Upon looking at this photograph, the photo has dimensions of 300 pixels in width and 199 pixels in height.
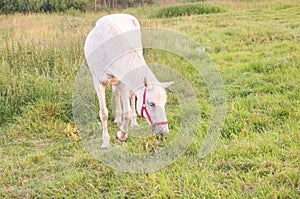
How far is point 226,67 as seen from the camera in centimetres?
692

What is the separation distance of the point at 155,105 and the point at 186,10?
15901 millimetres

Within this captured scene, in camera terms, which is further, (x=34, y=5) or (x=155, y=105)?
(x=34, y=5)

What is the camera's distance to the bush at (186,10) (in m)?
17.9

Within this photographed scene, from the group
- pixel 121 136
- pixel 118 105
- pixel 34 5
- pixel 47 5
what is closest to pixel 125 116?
pixel 121 136

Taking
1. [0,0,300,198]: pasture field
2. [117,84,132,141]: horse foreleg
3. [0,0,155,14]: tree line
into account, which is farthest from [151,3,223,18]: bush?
[117,84,132,141]: horse foreleg

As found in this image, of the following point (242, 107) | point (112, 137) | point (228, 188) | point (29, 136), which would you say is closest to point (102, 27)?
point (112, 137)

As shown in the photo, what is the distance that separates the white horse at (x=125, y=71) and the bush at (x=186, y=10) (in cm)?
1349

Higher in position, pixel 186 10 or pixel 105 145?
pixel 186 10

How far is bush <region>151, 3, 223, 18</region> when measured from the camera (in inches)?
706

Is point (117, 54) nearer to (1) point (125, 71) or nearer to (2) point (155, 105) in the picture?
(1) point (125, 71)

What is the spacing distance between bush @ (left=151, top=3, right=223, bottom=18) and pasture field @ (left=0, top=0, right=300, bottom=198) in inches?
393

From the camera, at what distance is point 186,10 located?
60.4 feet

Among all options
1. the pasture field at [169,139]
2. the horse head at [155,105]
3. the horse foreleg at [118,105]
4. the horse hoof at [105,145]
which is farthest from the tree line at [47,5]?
the horse head at [155,105]

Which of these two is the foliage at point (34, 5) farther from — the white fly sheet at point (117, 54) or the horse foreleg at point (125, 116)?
the horse foreleg at point (125, 116)
